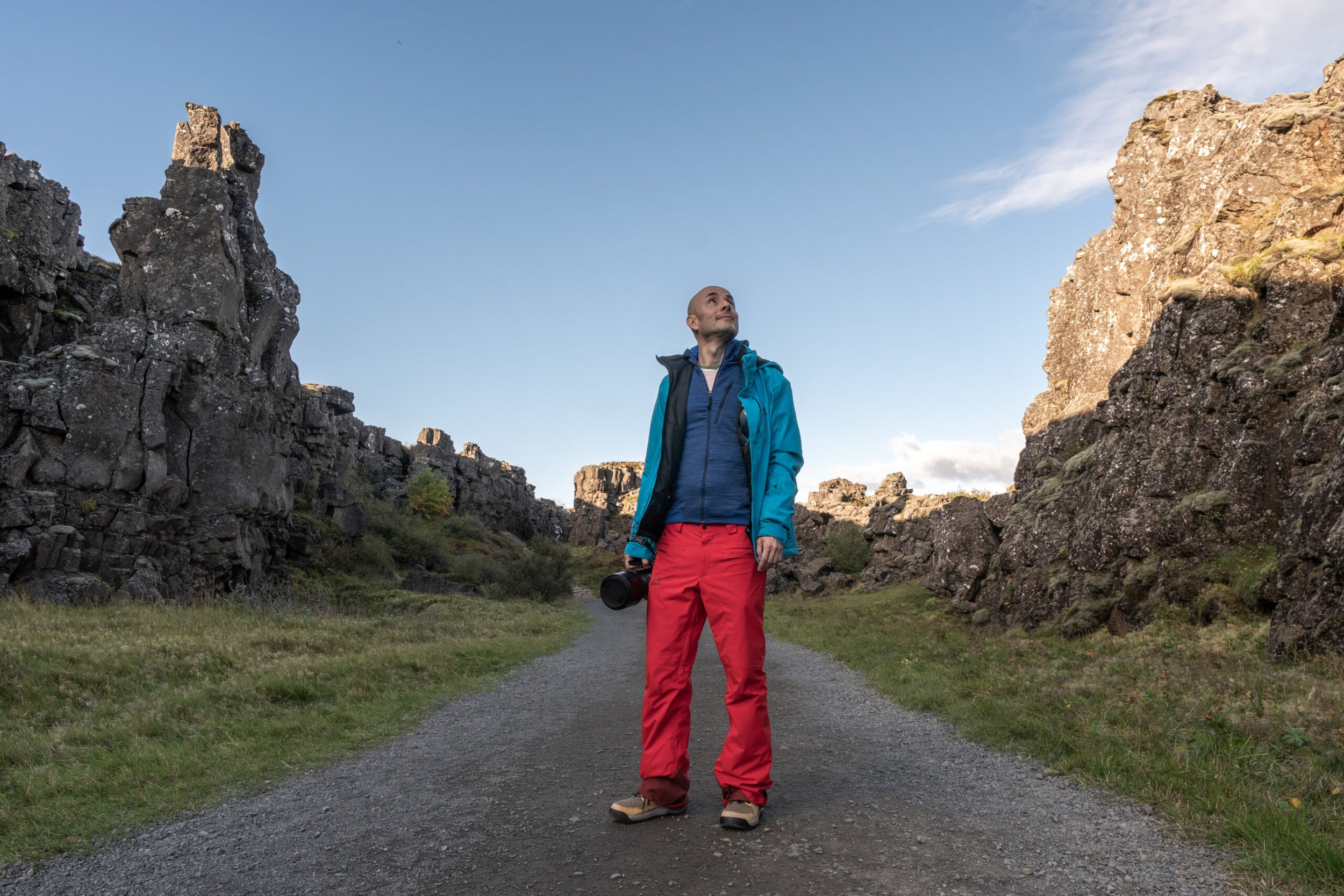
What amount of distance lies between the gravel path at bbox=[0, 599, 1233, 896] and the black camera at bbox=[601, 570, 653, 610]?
1218 mm

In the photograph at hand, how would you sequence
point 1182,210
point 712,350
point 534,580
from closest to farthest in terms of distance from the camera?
point 712,350 < point 1182,210 < point 534,580

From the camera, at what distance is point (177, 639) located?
13.0 m

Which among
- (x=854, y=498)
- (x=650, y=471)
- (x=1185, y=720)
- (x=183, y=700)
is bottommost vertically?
(x=183, y=700)

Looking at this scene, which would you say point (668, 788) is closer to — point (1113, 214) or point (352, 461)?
point (1113, 214)

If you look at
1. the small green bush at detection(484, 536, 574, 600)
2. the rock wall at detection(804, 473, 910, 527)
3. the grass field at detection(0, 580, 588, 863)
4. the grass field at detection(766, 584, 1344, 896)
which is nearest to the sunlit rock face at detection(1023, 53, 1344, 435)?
the grass field at detection(766, 584, 1344, 896)

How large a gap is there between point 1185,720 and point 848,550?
33.7 m

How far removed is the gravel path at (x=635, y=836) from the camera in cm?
359

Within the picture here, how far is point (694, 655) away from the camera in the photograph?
180 inches

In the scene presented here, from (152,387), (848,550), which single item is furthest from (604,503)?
(152,387)

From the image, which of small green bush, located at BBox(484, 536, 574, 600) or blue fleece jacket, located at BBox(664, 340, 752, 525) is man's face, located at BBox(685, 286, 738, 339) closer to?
blue fleece jacket, located at BBox(664, 340, 752, 525)

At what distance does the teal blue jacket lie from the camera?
15.2ft

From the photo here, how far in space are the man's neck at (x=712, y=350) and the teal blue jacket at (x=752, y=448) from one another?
9 centimetres

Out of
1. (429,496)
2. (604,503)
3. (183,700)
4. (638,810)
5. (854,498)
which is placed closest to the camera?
(638,810)

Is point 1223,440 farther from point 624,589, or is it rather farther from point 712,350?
point 624,589
